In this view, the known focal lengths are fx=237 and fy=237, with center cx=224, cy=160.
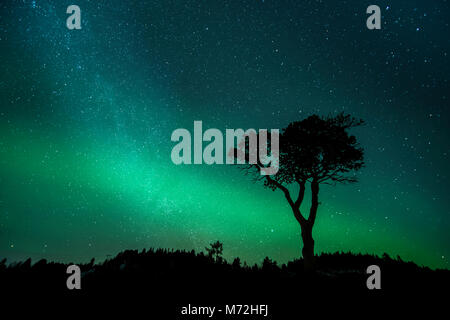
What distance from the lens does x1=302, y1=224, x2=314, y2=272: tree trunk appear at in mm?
15496

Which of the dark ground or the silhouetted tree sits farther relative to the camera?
the silhouetted tree

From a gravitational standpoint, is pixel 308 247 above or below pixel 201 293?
below

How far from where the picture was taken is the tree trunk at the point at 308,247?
1550 cm

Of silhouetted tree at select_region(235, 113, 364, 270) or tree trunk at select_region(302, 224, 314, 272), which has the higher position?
silhouetted tree at select_region(235, 113, 364, 270)

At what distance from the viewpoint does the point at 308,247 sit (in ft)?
51.6

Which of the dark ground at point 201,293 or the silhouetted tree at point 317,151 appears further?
the silhouetted tree at point 317,151

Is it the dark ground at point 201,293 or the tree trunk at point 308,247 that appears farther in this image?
the tree trunk at point 308,247

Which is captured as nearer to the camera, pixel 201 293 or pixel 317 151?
pixel 201 293

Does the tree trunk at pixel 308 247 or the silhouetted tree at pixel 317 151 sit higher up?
the silhouetted tree at pixel 317 151

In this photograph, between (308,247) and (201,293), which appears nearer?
(201,293)

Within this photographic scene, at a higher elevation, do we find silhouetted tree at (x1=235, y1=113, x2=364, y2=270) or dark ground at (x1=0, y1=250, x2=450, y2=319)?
silhouetted tree at (x1=235, y1=113, x2=364, y2=270)

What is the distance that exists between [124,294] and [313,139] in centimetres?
1562

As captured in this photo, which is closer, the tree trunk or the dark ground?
the dark ground
